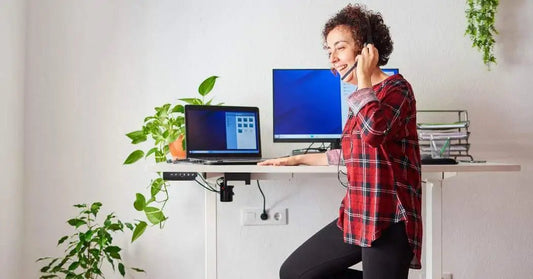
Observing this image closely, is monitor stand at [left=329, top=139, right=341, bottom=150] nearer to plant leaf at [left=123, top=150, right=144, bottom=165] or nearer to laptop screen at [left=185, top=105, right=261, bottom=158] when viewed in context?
laptop screen at [left=185, top=105, right=261, bottom=158]

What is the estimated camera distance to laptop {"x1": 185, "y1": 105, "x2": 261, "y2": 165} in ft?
6.97

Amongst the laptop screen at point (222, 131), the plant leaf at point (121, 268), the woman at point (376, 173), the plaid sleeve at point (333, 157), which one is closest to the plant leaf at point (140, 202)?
the plant leaf at point (121, 268)

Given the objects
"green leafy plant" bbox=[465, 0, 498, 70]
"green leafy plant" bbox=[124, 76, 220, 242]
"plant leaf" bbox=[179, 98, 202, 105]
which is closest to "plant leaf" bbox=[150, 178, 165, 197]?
"green leafy plant" bbox=[124, 76, 220, 242]

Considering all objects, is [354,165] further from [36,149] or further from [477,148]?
[36,149]

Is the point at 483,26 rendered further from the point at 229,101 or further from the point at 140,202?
the point at 140,202

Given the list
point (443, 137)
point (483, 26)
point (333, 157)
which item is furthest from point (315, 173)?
point (483, 26)

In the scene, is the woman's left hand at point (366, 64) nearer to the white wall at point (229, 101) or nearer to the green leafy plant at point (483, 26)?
the white wall at point (229, 101)

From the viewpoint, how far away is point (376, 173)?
133 centimetres

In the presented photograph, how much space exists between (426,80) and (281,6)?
79cm

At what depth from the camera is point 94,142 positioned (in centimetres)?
249

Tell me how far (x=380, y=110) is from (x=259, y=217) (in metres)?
1.34

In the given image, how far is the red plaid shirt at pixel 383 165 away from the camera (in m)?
1.31

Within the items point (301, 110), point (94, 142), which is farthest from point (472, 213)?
point (94, 142)

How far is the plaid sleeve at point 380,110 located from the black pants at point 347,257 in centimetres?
24
